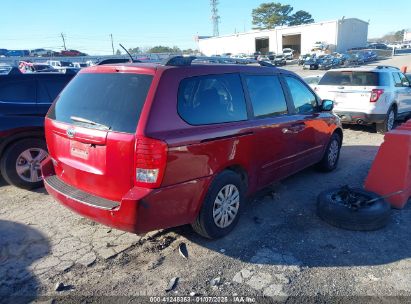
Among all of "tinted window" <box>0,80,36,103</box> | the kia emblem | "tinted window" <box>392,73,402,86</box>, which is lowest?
"tinted window" <box>392,73,402,86</box>

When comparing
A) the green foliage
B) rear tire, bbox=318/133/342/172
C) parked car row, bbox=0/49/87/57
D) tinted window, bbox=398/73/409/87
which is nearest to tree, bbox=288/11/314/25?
the green foliage

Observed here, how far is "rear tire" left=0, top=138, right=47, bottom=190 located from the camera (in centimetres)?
501

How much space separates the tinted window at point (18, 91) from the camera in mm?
5297

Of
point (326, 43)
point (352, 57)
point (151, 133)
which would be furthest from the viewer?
point (326, 43)

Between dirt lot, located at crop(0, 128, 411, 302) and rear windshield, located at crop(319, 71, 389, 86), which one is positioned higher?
rear windshield, located at crop(319, 71, 389, 86)

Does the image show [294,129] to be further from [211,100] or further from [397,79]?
[397,79]

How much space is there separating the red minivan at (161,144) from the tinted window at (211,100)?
0.4 inches

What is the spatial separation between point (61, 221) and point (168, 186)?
195 centimetres

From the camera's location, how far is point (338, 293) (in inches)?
115

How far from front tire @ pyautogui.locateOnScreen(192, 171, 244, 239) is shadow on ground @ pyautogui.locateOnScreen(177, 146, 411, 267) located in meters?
0.16

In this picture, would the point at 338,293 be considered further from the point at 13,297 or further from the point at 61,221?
the point at 61,221

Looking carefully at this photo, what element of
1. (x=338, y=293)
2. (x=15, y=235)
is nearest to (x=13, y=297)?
(x=15, y=235)

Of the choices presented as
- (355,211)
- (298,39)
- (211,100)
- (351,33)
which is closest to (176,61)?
(211,100)

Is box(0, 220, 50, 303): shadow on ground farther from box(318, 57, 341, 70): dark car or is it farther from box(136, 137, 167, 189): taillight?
box(318, 57, 341, 70): dark car
